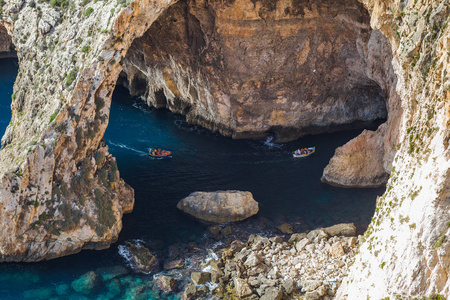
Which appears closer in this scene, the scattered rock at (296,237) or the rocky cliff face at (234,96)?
the rocky cliff face at (234,96)

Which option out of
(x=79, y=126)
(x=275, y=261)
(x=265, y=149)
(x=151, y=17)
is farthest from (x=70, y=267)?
(x=265, y=149)

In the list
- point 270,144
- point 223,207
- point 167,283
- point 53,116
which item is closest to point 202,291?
point 167,283

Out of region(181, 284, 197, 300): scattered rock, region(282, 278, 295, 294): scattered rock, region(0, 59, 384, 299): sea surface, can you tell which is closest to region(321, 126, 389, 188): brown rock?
region(0, 59, 384, 299): sea surface

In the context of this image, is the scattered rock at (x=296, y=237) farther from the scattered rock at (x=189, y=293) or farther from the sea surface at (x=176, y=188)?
the scattered rock at (x=189, y=293)

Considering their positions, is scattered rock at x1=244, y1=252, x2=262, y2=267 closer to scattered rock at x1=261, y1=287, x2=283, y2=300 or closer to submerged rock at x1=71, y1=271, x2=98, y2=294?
scattered rock at x1=261, y1=287, x2=283, y2=300

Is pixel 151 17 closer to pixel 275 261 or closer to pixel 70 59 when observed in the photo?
pixel 70 59

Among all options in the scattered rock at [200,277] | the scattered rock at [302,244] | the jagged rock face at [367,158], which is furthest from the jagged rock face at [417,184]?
the jagged rock face at [367,158]

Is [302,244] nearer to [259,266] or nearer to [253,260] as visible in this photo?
[259,266]

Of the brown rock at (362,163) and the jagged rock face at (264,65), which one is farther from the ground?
the jagged rock face at (264,65)
